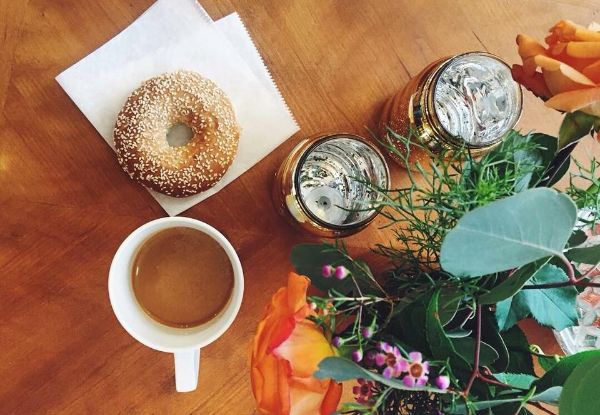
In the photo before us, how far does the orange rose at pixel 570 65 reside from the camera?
1.36 ft

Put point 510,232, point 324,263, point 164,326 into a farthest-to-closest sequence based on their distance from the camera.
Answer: point 164,326
point 324,263
point 510,232

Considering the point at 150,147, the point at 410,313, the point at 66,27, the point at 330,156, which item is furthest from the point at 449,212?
the point at 66,27

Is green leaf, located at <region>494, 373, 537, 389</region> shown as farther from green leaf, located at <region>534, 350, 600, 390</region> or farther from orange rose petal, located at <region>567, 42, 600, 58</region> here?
orange rose petal, located at <region>567, 42, 600, 58</region>

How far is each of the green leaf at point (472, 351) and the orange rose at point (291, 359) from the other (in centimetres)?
11

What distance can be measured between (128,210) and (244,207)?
0.43ft

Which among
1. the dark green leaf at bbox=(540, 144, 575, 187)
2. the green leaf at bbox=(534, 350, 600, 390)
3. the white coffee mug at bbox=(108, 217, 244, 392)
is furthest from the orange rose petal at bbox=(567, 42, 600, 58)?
the white coffee mug at bbox=(108, 217, 244, 392)

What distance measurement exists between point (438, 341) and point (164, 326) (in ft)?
1.08

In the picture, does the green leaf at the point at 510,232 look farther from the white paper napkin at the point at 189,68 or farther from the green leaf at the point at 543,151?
the white paper napkin at the point at 189,68

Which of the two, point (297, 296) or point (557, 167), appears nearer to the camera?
point (297, 296)

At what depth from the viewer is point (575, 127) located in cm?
45

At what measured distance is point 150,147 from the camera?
0.71 m

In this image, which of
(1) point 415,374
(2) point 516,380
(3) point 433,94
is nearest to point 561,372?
(2) point 516,380

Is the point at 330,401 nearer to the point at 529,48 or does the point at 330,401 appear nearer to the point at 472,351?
the point at 472,351

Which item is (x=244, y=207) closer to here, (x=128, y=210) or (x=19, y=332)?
(x=128, y=210)
